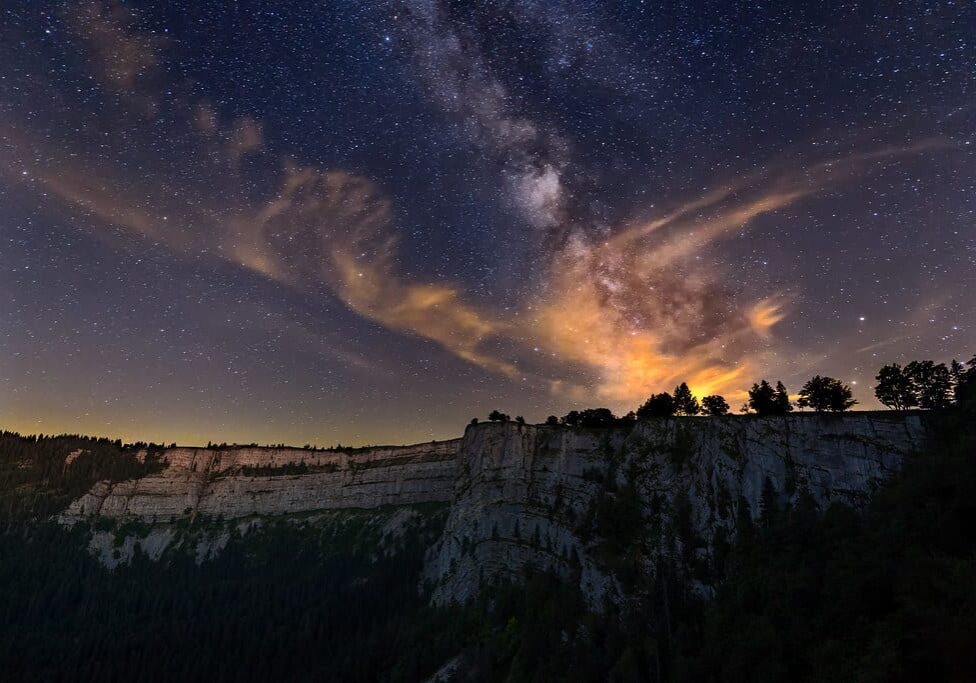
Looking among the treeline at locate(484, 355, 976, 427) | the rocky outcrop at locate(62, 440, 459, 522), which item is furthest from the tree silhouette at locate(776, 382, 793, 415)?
the rocky outcrop at locate(62, 440, 459, 522)

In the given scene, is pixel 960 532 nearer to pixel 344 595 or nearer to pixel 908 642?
pixel 908 642

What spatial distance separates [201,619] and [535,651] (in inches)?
4049

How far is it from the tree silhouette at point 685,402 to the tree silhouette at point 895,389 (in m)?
27.7

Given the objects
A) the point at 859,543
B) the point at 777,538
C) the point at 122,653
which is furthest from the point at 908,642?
the point at 122,653

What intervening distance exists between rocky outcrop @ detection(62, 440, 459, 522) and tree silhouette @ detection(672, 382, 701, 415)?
3735 inches

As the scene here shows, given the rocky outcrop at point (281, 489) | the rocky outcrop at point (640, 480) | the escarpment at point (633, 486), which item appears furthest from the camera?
the rocky outcrop at point (281, 489)

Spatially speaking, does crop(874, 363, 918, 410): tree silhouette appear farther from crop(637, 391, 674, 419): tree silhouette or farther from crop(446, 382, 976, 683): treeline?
crop(637, 391, 674, 419): tree silhouette

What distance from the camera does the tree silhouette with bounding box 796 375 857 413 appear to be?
79.3 m

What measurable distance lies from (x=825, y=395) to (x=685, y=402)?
79.2 ft

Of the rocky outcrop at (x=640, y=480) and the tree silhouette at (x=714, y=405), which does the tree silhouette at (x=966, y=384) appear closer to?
the rocky outcrop at (x=640, y=480)

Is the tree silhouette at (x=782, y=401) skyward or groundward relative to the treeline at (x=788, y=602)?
skyward

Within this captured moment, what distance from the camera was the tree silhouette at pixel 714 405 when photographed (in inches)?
3821

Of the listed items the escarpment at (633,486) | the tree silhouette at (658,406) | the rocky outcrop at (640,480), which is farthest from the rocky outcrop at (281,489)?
the tree silhouette at (658,406)

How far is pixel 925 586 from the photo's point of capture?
33312 mm
